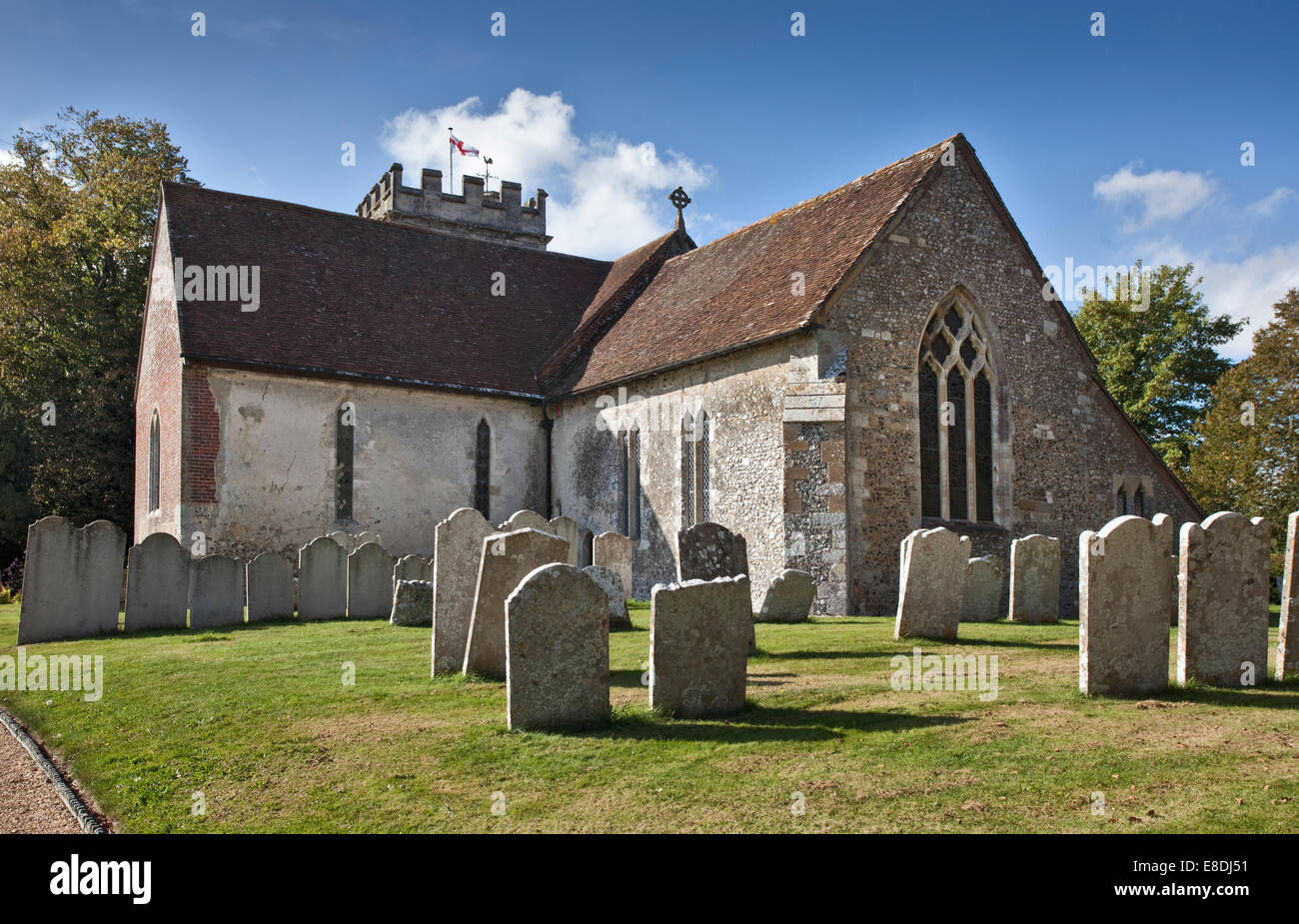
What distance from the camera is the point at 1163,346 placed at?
34.1 meters

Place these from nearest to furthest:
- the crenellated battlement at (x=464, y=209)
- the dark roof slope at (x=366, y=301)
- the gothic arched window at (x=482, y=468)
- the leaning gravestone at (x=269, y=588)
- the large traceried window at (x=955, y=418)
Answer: the leaning gravestone at (x=269, y=588) → the large traceried window at (x=955, y=418) → the dark roof slope at (x=366, y=301) → the gothic arched window at (x=482, y=468) → the crenellated battlement at (x=464, y=209)

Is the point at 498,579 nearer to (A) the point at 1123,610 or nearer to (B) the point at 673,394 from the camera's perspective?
(A) the point at 1123,610

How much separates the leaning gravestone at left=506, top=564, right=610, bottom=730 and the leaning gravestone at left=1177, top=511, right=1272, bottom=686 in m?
4.66

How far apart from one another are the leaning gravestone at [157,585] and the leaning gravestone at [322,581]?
1656 mm

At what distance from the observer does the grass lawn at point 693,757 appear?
16.7 feet

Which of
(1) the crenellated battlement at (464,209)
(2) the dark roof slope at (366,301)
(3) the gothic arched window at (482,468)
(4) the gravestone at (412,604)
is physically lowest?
(4) the gravestone at (412,604)

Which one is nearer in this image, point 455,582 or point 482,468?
point 455,582

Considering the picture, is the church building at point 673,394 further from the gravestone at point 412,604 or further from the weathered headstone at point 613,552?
the gravestone at point 412,604

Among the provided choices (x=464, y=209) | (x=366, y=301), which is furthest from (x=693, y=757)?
(x=464, y=209)

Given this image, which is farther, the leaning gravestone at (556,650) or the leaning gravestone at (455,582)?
the leaning gravestone at (455,582)

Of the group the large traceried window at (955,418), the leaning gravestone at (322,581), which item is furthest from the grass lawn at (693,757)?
the large traceried window at (955,418)

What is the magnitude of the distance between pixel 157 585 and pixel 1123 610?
12155mm

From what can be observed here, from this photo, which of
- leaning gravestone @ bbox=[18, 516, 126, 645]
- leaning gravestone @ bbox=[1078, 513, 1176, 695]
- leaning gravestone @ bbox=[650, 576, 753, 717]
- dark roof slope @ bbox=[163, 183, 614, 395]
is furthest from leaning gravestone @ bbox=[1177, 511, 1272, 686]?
dark roof slope @ bbox=[163, 183, 614, 395]

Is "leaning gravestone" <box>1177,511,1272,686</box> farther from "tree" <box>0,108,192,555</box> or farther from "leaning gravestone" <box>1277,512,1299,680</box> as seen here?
"tree" <box>0,108,192,555</box>
